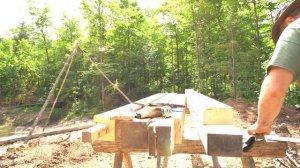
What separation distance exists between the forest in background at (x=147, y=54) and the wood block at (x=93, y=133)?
22362 mm

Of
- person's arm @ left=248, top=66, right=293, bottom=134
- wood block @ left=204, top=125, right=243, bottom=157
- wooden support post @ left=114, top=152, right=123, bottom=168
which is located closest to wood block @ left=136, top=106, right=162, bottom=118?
wooden support post @ left=114, top=152, right=123, bottom=168

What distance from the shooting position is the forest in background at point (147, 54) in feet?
83.3

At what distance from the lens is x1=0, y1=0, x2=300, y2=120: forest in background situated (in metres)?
25.4

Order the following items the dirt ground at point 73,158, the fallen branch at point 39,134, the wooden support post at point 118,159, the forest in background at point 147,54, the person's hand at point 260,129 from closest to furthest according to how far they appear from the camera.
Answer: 1. the person's hand at point 260,129
2. the wooden support post at point 118,159
3. the dirt ground at point 73,158
4. the fallen branch at point 39,134
5. the forest in background at point 147,54

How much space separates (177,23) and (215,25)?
4.48 meters

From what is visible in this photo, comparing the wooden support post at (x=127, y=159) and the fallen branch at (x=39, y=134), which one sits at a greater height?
the wooden support post at (x=127, y=159)

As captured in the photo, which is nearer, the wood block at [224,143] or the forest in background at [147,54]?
the wood block at [224,143]

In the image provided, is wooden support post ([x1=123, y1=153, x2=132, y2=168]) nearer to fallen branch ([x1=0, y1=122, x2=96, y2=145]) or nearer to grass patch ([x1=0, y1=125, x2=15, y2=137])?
fallen branch ([x1=0, y1=122, x2=96, y2=145])

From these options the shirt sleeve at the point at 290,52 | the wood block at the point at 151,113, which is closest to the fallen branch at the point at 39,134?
the wood block at the point at 151,113

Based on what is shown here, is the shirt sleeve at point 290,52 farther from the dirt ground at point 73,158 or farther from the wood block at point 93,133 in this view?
the dirt ground at point 73,158

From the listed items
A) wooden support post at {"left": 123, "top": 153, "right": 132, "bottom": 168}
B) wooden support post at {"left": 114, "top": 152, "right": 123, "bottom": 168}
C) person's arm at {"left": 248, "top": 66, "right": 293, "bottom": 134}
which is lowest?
wooden support post at {"left": 123, "top": 153, "right": 132, "bottom": 168}

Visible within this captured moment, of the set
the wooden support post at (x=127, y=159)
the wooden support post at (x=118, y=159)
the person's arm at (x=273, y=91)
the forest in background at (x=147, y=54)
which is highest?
the forest in background at (x=147, y=54)

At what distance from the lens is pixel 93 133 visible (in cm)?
258

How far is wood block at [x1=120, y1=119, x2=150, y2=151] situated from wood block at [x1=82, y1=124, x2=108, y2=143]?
227 millimetres
